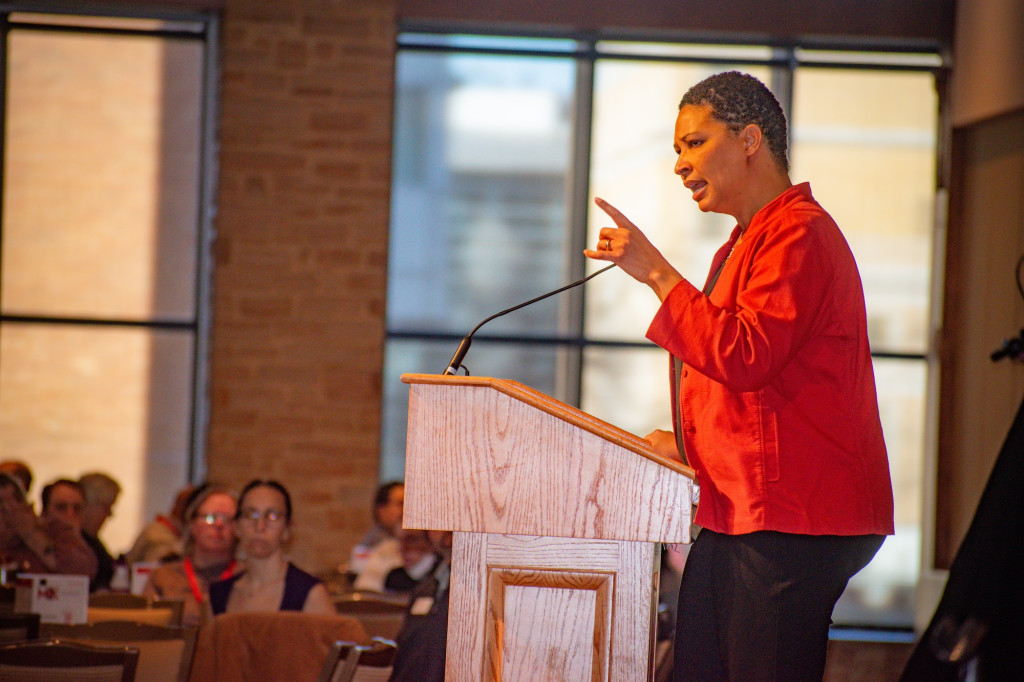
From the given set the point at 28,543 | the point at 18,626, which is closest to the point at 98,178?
the point at 28,543

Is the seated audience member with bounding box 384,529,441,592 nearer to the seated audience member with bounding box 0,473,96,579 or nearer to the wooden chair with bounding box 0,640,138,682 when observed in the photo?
the seated audience member with bounding box 0,473,96,579

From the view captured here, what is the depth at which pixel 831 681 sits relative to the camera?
A: 533 centimetres

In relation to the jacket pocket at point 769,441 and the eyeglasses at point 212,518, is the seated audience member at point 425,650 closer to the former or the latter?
the jacket pocket at point 769,441

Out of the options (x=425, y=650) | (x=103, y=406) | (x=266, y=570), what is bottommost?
(x=266, y=570)

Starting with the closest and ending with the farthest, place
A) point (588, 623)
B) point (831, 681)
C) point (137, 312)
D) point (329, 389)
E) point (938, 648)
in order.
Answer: point (588, 623)
point (938, 648)
point (831, 681)
point (329, 389)
point (137, 312)

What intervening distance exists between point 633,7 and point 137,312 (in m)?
3.64

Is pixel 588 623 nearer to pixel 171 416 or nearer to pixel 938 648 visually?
pixel 938 648

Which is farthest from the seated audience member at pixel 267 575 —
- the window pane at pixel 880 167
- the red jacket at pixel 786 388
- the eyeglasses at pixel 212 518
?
the window pane at pixel 880 167

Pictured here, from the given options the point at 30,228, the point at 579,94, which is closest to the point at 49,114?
the point at 30,228

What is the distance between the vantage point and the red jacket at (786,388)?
1.67 m

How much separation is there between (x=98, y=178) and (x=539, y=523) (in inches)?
235

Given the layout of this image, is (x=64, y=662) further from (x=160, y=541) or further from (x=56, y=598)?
(x=160, y=541)

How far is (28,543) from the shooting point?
4594 millimetres

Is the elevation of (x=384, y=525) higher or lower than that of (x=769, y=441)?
lower
